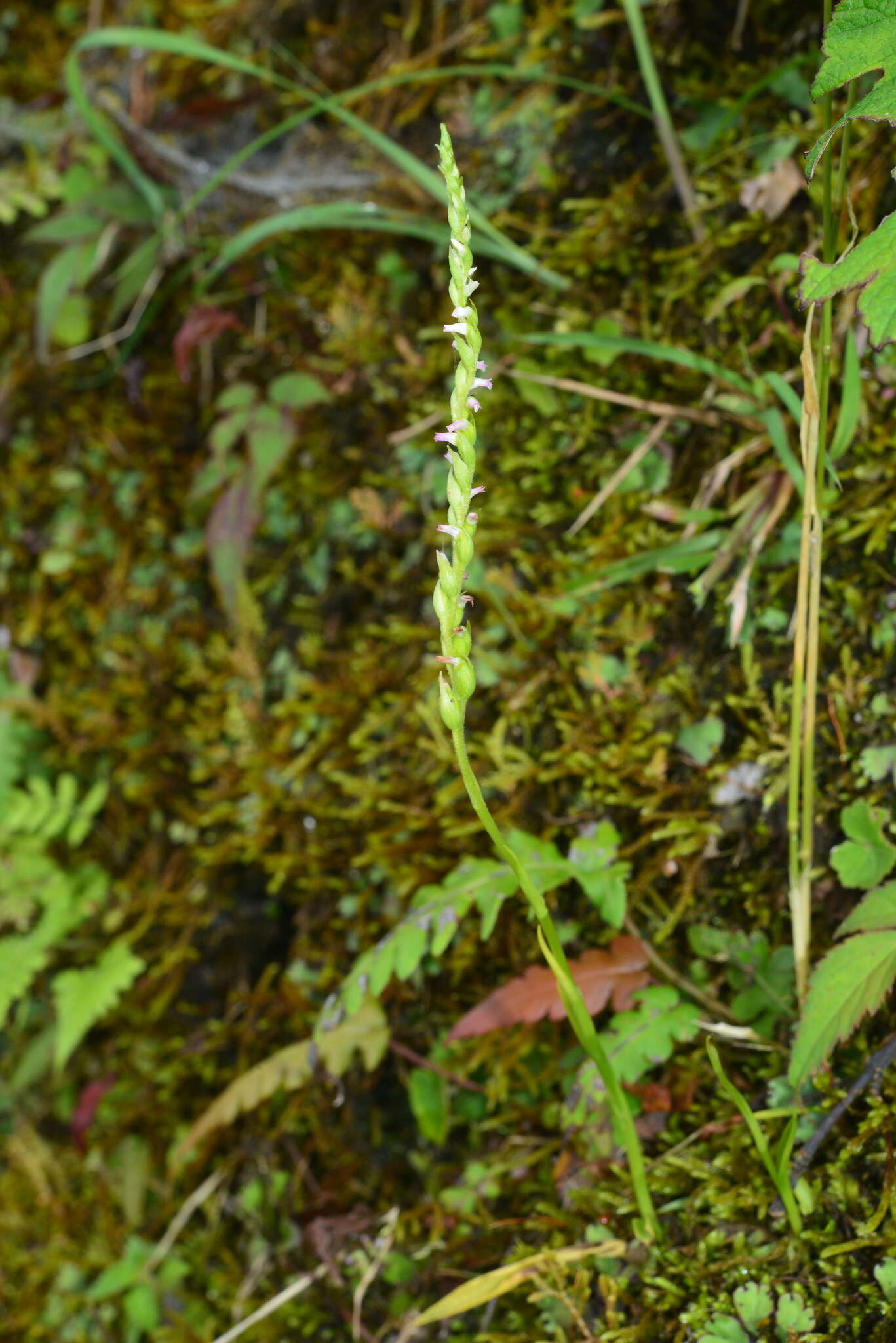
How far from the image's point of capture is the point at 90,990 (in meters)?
2.70

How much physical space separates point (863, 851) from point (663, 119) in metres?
1.61

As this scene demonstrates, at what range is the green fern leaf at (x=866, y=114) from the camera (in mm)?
1199

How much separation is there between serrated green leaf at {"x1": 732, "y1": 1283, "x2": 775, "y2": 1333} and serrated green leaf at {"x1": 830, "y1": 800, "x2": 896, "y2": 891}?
63cm

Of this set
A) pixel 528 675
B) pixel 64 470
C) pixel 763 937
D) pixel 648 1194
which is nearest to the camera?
pixel 648 1194

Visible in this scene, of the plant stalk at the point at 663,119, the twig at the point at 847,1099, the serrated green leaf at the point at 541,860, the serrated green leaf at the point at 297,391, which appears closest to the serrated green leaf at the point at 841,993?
the twig at the point at 847,1099

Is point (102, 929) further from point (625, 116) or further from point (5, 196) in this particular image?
point (625, 116)

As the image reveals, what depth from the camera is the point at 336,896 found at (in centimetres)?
245

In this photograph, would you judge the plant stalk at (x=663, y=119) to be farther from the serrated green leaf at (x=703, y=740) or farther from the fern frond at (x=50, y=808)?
the fern frond at (x=50, y=808)

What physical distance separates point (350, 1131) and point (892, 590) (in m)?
1.72

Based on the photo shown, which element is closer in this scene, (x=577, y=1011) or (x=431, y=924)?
(x=577, y=1011)

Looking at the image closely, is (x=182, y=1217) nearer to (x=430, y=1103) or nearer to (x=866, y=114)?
(x=430, y=1103)

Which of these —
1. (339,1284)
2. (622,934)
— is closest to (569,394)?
(622,934)

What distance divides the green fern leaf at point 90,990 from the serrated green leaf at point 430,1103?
959 millimetres

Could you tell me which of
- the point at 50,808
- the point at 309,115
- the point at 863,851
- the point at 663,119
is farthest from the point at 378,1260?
the point at 309,115
